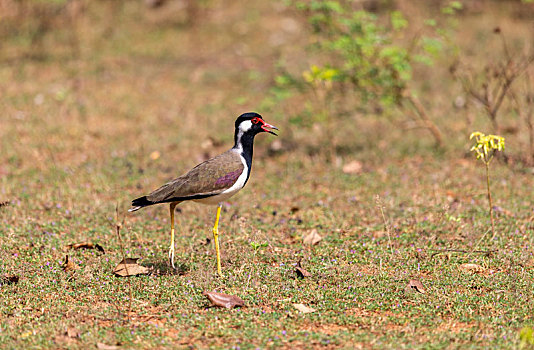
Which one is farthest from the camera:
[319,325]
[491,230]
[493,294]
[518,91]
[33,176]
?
[518,91]

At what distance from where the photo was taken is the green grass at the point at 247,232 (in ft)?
17.7

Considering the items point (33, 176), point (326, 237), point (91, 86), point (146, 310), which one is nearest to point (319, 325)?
point (146, 310)

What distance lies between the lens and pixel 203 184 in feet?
21.0

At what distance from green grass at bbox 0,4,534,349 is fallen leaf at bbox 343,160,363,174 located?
0.49 feet

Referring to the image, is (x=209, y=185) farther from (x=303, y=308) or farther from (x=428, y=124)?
(x=428, y=124)

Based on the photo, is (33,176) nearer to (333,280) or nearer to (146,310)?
(146,310)

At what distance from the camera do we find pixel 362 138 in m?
11.6

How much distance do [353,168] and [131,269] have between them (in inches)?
185

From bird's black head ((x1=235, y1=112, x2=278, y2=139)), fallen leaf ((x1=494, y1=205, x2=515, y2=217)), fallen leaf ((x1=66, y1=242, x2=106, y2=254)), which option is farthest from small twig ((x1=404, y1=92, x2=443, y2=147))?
fallen leaf ((x1=66, y1=242, x2=106, y2=254))

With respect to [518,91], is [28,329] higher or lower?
lower

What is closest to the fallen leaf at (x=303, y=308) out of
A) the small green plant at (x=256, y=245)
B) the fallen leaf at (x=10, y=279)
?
the small green plant at (x=256, y=245)

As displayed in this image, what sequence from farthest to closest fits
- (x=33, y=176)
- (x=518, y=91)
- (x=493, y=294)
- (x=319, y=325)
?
(x=518, y=91) < (x=33, y=176) < (x=493, y=294) < (x=319, y=325)

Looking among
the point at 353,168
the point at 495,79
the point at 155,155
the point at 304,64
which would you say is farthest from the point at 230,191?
the point at 304,64

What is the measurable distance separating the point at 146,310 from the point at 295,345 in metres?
1.43
